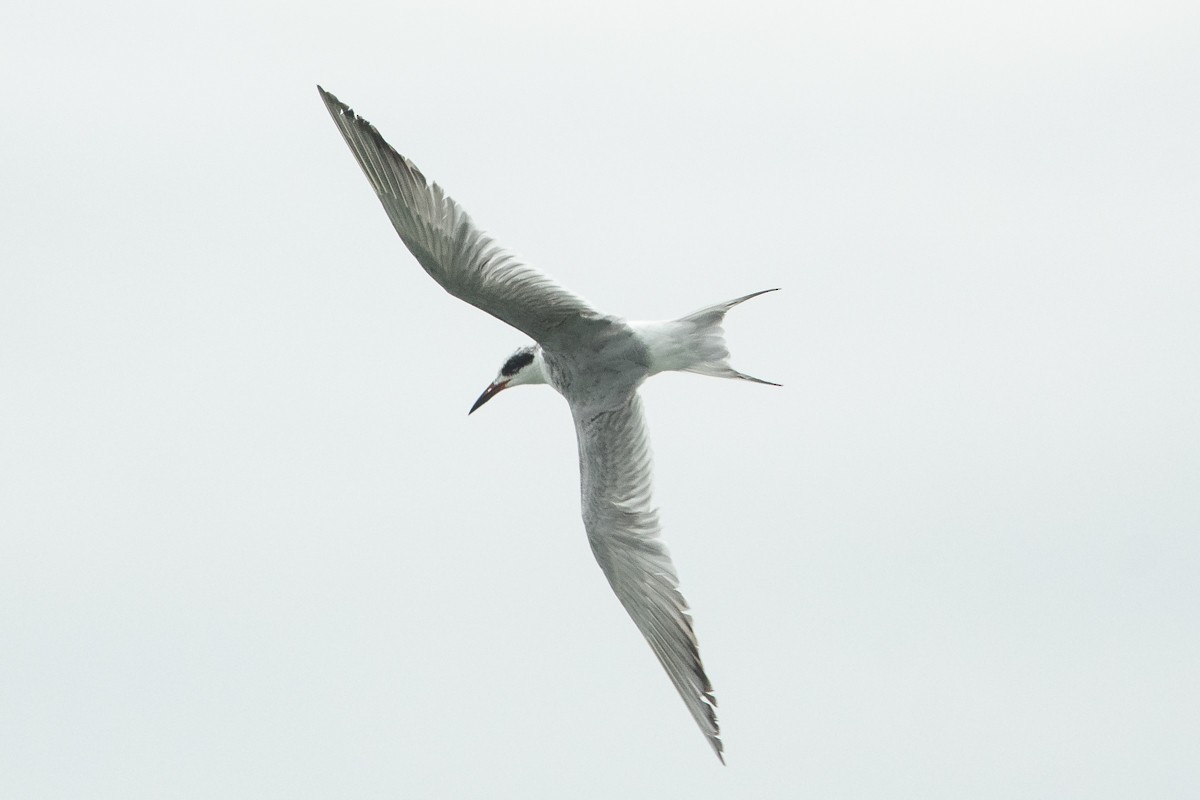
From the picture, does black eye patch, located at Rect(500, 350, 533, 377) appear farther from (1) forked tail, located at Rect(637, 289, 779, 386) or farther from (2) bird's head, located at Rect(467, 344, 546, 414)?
(1) forked tail, located at Rect(637, 289, 779, 386)

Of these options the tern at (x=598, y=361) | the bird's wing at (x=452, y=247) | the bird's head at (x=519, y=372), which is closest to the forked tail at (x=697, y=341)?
the tern at (x=598, y=361)

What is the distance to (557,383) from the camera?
36.7 feet

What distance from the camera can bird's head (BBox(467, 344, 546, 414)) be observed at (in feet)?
37.6

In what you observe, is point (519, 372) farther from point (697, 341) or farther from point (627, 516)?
point (697, 341)

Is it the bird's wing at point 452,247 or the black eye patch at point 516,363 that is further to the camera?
the black eye patch at point 516,363

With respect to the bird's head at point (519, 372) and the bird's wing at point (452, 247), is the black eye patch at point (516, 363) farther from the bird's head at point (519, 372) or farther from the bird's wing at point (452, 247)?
the bird's wing at point (452, 247)

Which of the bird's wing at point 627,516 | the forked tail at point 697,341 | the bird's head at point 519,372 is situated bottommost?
the bird's wing at point 627,516

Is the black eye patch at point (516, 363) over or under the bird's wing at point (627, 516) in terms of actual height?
over

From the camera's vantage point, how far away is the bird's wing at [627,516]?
10891 mm

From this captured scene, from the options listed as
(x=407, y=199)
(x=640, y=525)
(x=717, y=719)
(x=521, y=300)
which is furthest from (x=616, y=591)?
(x=407, y=199)

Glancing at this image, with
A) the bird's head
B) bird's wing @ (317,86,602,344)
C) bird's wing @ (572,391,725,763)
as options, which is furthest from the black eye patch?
bird's wing @ (317,86,602,344)

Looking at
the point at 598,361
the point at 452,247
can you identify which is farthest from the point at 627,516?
the point at 452,247

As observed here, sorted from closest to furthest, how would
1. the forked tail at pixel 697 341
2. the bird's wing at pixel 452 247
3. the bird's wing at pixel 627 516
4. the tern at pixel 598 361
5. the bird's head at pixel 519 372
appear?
the bird's wing at pixel 452 247, the tern at pixel 598 361, the forked tail at pixel 697 341, the bird's wing at pixel 627 516, the bird's head at pixel 519 372

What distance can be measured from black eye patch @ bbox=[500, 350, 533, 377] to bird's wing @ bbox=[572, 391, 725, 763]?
20.1 inches
